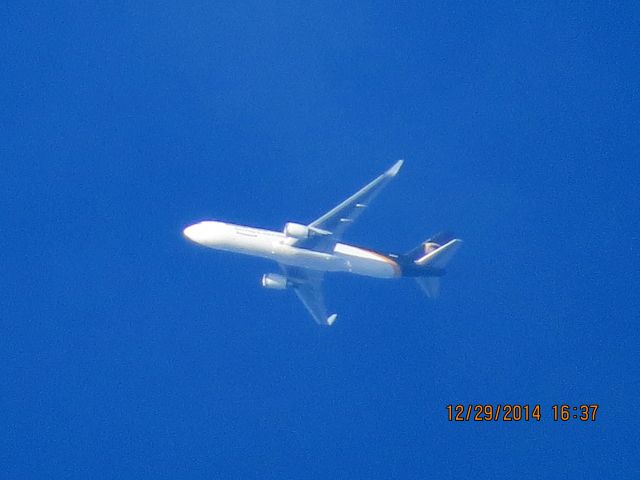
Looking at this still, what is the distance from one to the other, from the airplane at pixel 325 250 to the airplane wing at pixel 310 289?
99 millimetres

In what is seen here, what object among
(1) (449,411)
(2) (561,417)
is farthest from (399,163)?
(2) (561,417)

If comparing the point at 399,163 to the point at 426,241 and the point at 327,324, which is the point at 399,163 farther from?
the point at 327,324

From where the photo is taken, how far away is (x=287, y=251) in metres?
65.5

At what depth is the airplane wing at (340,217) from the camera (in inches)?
2425

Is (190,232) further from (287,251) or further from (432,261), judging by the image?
(432,261)

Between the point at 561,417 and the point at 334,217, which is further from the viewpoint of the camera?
the point at 561,417

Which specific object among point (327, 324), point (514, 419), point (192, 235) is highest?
point (192, 235)

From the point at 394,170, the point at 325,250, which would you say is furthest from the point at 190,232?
the point at 394,170

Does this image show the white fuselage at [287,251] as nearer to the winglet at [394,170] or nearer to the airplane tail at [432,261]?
the airplane tail at [432,261]

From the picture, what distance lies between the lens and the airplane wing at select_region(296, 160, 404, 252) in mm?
61594

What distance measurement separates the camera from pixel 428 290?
70250 millimetres

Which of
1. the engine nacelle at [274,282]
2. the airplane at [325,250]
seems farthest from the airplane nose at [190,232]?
the engine nacelle at [274,282]

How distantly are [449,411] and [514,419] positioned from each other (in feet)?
22.3

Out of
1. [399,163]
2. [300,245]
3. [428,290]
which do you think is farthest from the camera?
[428,290]
